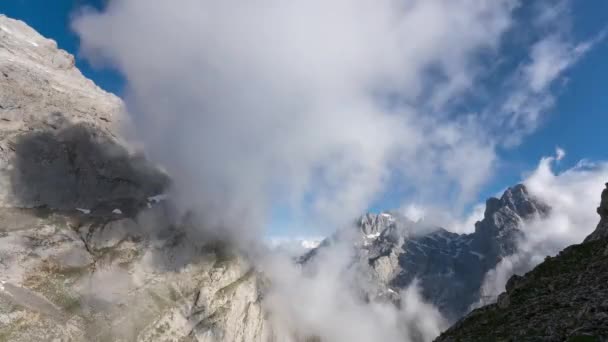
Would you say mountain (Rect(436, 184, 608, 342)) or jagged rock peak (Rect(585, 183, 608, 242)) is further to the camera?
jagged rock peak (Rect(585, 183, 608, 242))

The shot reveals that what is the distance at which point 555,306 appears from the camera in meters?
38.1

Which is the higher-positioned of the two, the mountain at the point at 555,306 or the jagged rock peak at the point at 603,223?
the jagged rock peak at the point at 603,223

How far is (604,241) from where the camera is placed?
54.8 metres

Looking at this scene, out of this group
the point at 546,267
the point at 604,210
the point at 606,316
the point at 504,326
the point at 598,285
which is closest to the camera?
the point at 606,316

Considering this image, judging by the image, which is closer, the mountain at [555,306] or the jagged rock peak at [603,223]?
the mountain at [555,306]

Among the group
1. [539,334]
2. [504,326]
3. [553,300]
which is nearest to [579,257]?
[553,300]

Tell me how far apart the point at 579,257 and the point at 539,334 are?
95.6 feet

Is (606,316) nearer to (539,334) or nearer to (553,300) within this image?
(539,334)

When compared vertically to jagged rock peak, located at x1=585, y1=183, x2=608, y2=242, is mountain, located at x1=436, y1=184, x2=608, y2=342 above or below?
below

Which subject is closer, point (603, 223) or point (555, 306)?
point (555, 306)

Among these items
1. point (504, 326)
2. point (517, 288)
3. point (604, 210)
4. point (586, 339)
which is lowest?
point (586, 339)

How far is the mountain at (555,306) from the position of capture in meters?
29.7

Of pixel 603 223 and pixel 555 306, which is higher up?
pixel 603 223

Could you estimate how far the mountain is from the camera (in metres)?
29.7
